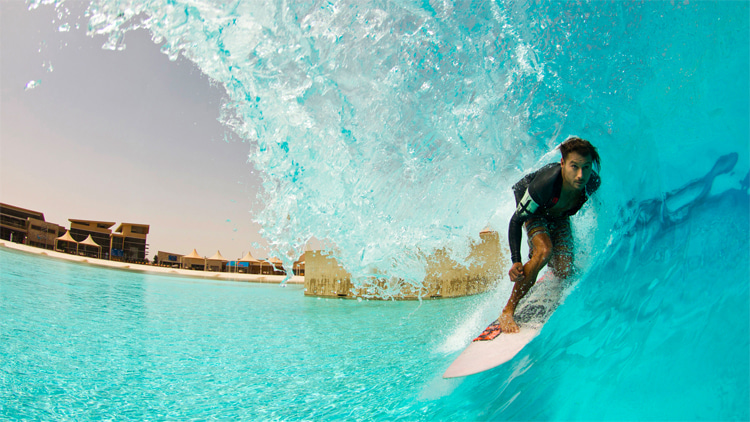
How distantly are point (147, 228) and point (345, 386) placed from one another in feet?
138

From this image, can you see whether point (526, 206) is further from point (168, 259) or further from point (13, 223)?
point (168, 259)

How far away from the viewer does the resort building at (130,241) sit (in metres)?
36.0

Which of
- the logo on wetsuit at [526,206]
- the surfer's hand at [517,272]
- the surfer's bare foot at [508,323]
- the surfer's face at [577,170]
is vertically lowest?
the surfer's bare foot at [508,323]

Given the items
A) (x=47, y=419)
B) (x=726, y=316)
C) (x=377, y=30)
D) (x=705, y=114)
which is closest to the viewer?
(x=726, y=316)

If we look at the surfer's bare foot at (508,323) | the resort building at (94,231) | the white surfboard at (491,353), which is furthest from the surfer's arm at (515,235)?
the resort building at (94,231)

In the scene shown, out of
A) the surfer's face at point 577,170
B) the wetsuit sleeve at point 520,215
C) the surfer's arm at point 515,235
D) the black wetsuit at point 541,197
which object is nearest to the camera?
the surfer's face at point 577,170

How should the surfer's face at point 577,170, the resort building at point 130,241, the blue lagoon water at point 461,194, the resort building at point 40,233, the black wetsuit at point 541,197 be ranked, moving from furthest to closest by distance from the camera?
the resort building at point 130,241 → the resort building at point 40,233 → the black wetsuit at point 541,197 → the surfer's face at point 577,170 → the blue lagoon water at point 461,194

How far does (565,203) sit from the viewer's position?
276 centimetres

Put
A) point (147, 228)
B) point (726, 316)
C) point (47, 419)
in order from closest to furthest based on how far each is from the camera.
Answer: point (726, 316) < point (47, 419) < point (147, 228)

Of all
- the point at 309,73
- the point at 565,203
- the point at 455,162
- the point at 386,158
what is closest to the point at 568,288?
the point at 565,203

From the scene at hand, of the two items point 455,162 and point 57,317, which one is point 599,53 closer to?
point 455,162

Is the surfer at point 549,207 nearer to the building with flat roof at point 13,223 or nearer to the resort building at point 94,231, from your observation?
the building with flat roof at point 13,223

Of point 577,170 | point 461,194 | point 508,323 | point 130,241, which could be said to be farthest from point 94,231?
point 577,170

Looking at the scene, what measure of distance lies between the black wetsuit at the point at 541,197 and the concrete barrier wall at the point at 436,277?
8.03m
